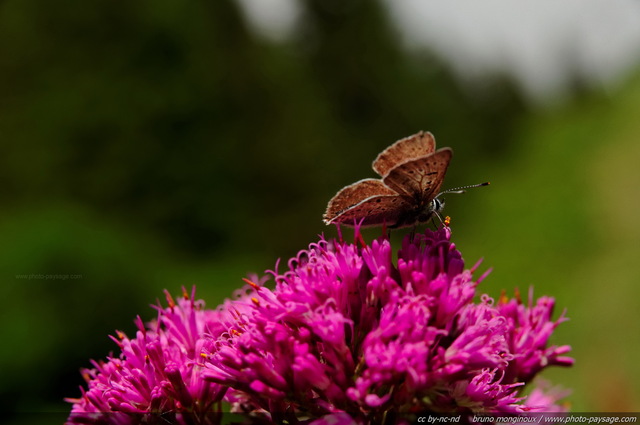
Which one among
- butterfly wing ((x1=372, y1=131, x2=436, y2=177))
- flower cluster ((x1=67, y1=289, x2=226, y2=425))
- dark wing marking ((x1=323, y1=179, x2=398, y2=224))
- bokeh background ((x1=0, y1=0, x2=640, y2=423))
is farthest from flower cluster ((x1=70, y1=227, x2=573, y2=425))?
bokeh background ((x1=0, y1=0, x2=640, y2=423))

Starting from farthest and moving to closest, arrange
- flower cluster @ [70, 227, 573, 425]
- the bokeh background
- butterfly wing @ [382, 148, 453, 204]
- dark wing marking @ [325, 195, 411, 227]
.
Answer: the bokeh background
dark wing marking @ [325, 195, 411, 227]
butterfly wing @ [382, 148, 453, 204]
flower cluster @ [70, 227, 573, 425]

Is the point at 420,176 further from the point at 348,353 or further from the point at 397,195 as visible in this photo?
the point at 348,353

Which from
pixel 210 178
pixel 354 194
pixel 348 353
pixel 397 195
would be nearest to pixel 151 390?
pixel 348 353

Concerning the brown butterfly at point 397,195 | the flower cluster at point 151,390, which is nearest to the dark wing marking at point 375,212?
the brown butterfly at point 397,195

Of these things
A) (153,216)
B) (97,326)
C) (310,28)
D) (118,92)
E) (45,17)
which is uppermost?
(310,28)

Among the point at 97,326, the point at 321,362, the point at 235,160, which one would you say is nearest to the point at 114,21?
the point at 235,160

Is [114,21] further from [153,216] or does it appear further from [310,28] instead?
[310,28]

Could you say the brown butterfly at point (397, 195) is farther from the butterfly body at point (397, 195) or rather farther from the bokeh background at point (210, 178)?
the bokeh background at point (210, 178)

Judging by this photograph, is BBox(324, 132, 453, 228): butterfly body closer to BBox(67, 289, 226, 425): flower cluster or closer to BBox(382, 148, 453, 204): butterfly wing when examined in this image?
BBox(382, 148, 453, 204): butterfly wing
